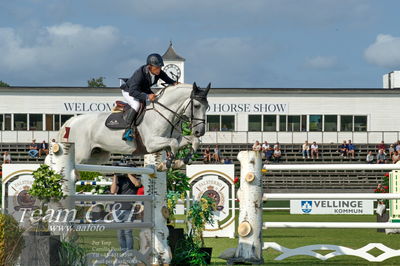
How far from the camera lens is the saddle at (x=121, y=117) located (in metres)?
10.4

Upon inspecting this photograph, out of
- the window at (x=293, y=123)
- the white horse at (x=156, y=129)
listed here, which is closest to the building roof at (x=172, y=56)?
the window at (x=293, y=123)

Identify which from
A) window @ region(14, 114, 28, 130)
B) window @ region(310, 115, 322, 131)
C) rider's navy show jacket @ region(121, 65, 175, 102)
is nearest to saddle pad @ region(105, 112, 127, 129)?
rider's navy show jacket @ region(121, 65, 175, 102)

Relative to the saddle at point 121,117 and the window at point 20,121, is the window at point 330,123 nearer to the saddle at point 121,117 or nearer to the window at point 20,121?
the window at point 20,121

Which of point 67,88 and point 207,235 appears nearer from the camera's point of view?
point 207,235

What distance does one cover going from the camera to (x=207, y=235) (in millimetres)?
14469

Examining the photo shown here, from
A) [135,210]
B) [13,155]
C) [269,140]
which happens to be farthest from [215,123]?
[135,210]

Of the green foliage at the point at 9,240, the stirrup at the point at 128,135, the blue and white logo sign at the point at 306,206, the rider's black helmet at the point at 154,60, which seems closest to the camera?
the green foliage at the point at 9,240

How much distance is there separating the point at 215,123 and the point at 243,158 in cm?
3946

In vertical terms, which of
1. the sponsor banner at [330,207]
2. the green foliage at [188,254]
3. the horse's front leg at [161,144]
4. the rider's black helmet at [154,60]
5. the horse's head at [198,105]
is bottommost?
the sponsor banner at [330,207]

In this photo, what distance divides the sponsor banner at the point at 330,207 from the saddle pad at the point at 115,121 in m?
14.9

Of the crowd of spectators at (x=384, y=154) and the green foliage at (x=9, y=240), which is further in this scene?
the crowd of spectators at (x=384, y=154)

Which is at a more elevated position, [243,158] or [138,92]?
[138,92]

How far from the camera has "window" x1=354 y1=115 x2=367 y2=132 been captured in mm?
47812

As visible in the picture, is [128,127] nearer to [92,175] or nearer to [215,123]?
[92,175]
